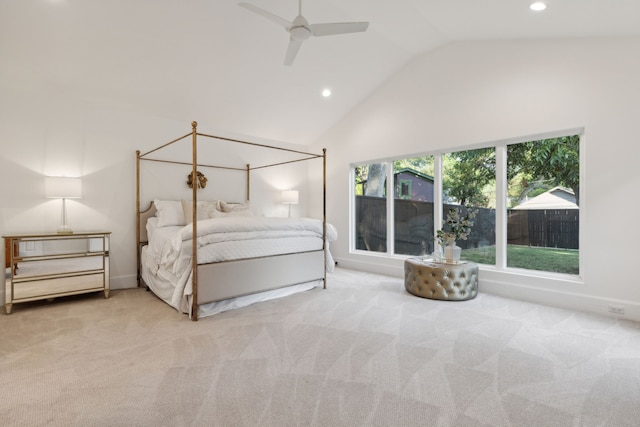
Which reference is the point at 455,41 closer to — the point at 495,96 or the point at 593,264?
the point at 495,96

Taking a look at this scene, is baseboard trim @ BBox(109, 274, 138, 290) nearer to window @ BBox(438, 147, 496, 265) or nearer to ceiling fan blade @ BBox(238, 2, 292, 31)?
ceiling fan blade @ BBox(238, 2, 292, 31)

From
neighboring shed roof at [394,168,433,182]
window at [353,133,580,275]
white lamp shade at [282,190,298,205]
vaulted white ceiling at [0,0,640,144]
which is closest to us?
vaulted white ceiling at [0,0,640,144]

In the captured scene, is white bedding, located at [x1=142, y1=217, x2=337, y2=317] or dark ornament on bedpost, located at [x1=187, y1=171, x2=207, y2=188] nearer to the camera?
white bedding, located at [x1=142, y1=217, x2=337, y2=317]

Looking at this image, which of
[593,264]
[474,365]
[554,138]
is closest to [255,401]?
[474,365]

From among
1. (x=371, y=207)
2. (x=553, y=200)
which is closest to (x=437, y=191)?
(x=371, y=207)

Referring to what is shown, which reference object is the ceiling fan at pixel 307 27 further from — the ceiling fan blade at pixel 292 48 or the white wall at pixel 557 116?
the white wall at pixel 557 116

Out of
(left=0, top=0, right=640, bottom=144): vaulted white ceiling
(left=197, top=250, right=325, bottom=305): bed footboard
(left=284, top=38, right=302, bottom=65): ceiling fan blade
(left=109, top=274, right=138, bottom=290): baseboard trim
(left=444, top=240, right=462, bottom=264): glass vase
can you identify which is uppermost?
(left=0, top=0, right=640, bottom=144): vaulted white ceiling

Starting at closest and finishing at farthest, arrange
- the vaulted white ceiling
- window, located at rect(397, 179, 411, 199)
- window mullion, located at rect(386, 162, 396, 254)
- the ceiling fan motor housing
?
the ceiling fan motor housing → the vaulted white ceiling → window, located at rect(397, 179, 411, 199) → window mullion, located at rect(386, 162, 396, 254)

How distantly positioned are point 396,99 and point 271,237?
3060mm

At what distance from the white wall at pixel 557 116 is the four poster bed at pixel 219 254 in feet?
5.98

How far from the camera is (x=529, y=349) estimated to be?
7.83 ft

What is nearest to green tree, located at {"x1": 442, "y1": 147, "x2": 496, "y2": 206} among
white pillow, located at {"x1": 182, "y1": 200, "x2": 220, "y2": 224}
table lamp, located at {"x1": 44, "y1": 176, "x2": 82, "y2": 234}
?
white pillow, located at {"x1": 182, "y1": 200, "x2": 220, "y2": 224}

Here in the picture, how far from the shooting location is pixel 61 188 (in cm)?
351

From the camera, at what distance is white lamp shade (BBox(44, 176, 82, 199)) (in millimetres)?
3463
